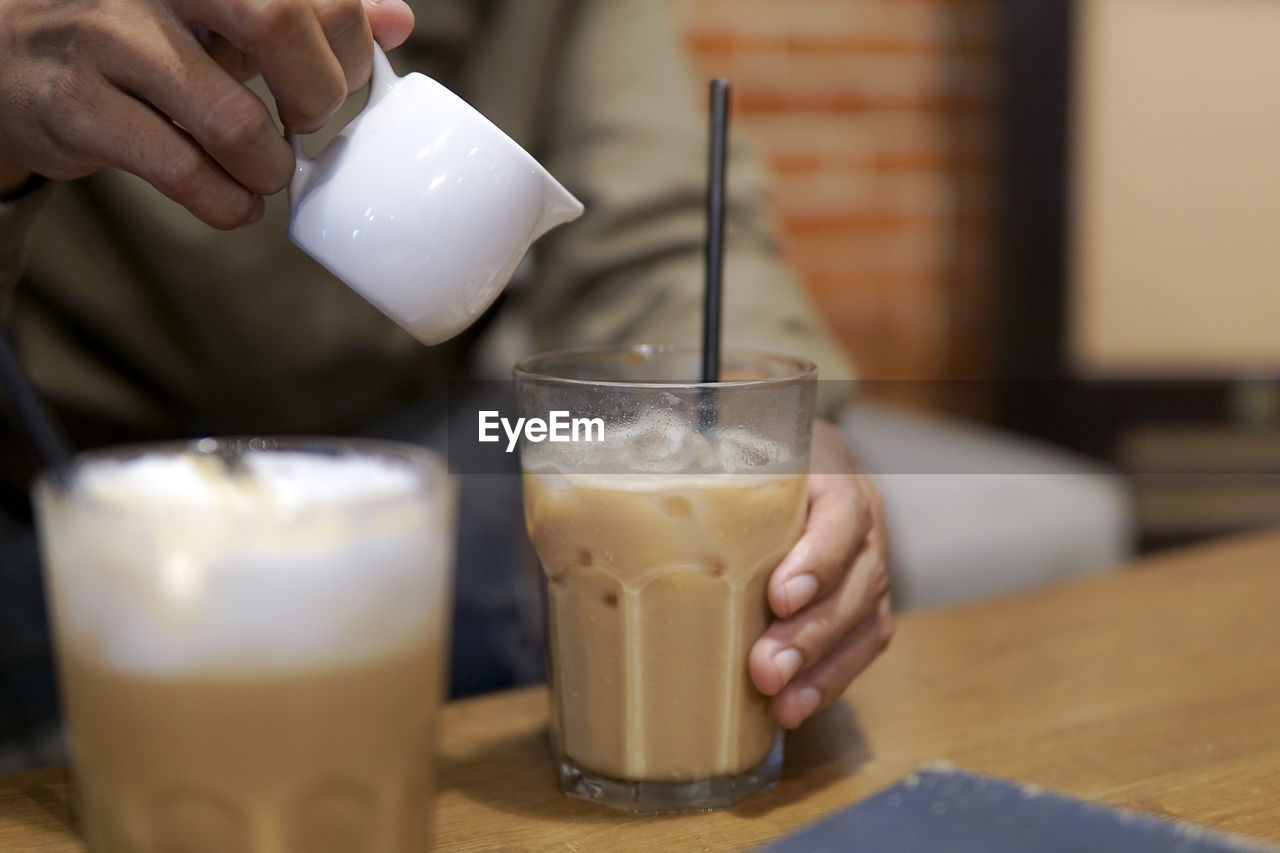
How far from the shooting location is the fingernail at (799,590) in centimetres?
60

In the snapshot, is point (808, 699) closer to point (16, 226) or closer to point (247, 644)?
point (247, 644)

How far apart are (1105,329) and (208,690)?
7.56 feet

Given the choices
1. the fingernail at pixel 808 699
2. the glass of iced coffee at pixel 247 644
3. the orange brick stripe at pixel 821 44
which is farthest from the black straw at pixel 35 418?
the orange brick stripe at pixel 821 44

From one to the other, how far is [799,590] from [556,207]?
22 cm

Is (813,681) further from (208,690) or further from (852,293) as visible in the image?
(852,293)

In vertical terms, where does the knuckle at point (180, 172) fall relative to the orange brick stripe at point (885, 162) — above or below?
below

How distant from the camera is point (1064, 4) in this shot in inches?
89.3

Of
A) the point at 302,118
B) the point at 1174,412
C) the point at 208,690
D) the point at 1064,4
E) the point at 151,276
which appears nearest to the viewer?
the point at 208,690

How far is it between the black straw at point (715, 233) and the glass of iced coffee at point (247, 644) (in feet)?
0.75

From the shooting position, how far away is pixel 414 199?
0.55m

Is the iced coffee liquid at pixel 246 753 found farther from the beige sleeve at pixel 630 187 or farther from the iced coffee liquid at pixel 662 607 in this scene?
the beige sleeve at pixel 630 187

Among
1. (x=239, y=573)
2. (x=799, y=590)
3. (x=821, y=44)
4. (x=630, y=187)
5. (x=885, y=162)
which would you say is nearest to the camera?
(x=239, y=573)

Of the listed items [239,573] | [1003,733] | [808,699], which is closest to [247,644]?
[239,573]

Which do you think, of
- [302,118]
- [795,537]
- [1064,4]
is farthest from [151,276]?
[1064,4]
